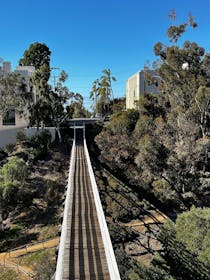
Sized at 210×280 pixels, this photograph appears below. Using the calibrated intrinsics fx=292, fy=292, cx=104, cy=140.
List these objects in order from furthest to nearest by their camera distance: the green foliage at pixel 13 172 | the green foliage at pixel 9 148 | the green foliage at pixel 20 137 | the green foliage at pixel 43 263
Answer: the green foliage at pixel 20 137 → the green foliage at pixel 9 148 → the green foliage at pixel 13 172 → the green foliage at pixel 43 263

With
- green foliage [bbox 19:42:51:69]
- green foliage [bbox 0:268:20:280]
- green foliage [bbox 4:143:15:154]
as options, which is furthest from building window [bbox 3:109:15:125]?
green foliage [bbox 0:268:20:280]

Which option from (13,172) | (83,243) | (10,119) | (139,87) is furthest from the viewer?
(139,87)

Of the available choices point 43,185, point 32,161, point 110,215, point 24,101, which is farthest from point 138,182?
point 24,101

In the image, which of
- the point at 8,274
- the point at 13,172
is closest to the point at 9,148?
the point at 13,172

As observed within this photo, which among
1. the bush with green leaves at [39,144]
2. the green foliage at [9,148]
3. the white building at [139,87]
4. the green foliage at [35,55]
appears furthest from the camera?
the green foliage at [35,55]

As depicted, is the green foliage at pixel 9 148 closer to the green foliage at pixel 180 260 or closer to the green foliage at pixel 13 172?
the green foliage at pixel 13 172

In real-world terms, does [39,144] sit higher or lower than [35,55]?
lower

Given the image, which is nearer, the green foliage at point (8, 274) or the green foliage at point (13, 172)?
the green foliage at point (8, 274)

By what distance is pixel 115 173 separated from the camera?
89.0 feet

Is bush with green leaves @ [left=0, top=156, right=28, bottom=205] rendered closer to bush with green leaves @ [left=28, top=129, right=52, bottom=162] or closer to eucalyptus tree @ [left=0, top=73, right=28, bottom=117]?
bush with green leaves @ [left=28, top=129, right=52, bottom=162]

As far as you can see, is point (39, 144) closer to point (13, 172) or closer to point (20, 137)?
point (20, 137)

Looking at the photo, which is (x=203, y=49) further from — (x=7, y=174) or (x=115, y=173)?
(x=7, y=174)

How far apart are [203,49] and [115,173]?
13.1m

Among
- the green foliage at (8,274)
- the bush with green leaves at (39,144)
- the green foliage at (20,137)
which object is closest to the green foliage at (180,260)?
the green foliage at (8,274)
